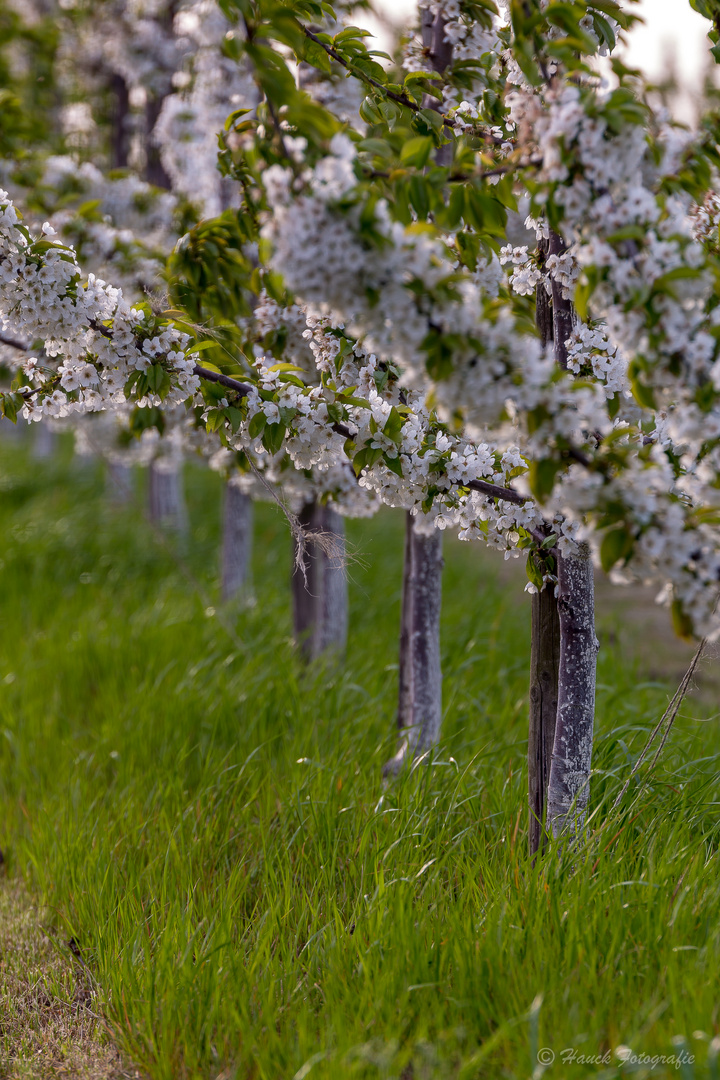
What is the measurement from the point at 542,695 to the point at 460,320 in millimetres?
1566

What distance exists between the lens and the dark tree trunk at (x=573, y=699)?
8.05ft

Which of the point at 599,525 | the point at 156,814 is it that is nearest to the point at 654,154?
the point at 599,525

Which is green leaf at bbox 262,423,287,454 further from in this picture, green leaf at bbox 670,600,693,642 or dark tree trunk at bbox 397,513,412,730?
dark tree trunk at bbox 397,513,412,730

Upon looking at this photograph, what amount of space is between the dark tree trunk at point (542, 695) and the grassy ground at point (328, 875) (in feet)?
0.52

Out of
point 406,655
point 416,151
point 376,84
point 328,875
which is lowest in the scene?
point 328,875

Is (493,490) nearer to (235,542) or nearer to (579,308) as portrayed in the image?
(579,308)

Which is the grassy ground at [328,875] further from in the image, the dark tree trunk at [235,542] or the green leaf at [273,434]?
the dark tree trunk at [235,542]

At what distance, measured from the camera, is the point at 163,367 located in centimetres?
233

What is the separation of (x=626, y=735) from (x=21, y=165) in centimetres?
474

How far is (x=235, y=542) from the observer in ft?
19.4

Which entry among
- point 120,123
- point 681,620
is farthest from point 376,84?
point 120,123

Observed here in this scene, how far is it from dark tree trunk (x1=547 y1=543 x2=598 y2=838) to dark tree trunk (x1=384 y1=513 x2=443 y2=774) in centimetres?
93

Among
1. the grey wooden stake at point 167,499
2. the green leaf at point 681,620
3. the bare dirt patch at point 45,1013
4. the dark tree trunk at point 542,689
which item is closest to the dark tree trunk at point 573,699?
the dark tree trunk at point 542,689

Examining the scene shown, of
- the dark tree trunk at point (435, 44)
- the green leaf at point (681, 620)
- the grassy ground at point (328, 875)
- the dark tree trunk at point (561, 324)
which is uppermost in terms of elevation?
the dark tree trunk at point (435, 44)
